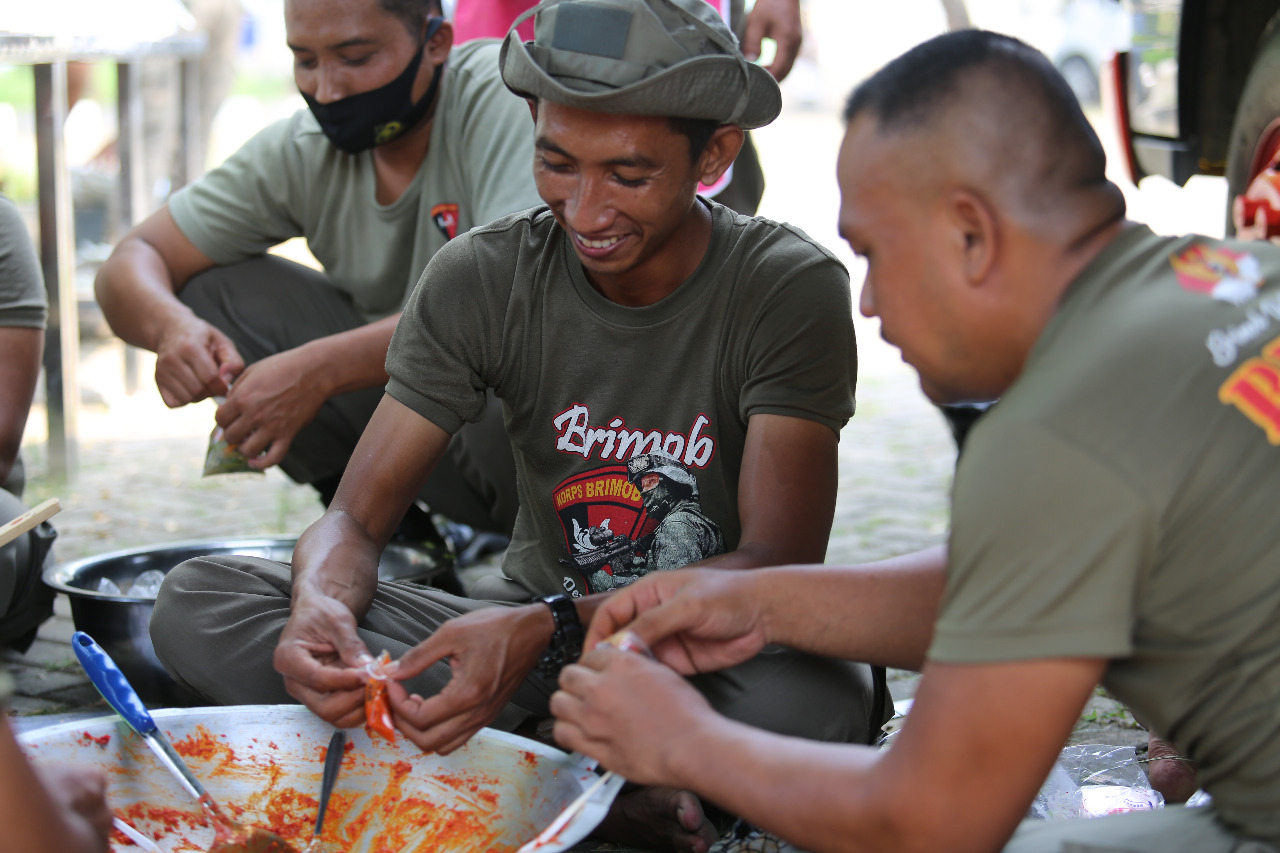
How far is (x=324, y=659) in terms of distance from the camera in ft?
6.81

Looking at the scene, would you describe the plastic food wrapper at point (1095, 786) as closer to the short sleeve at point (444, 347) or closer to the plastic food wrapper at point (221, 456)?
the short sleeve at point (444, 347)

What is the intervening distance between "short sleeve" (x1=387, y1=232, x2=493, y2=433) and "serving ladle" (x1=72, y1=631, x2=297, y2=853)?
719 mm

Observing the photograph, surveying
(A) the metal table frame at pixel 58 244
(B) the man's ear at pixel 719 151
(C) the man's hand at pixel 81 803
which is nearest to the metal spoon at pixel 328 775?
(C) the man's hand at pixel 81 803

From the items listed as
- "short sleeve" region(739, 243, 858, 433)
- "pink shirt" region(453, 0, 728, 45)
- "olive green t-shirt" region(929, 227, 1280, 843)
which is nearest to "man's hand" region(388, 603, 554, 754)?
"short sleeve" region(739, 243, 858, 433)

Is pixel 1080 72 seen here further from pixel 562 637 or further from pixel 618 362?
pixel 562 637

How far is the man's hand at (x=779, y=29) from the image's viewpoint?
3.24 meters

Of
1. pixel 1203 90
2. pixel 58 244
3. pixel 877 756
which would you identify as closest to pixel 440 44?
pixel 1203 90

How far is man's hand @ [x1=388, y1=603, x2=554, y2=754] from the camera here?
6.24 feet

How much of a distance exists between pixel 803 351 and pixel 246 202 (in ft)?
6.63

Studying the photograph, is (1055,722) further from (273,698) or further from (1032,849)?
(273,698)

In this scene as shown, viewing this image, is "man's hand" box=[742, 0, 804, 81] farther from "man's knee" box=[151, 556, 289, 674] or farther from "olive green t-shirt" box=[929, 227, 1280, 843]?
"olive green t-shirt" box=[929, 227, 1280, 843]

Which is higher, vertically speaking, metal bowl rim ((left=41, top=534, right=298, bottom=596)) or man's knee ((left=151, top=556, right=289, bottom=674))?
man's knee ((left=151, top=556, right=289, bottom=674))

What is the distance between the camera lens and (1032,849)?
58.6 inches

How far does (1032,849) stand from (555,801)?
2.19 ft
